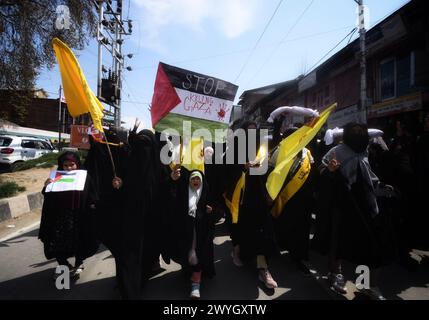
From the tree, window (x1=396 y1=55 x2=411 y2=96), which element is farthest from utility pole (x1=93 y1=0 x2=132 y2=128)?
window (x1=396 y1=55 x2=411 y2=96)

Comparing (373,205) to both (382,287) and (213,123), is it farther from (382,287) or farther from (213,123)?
(213,123)

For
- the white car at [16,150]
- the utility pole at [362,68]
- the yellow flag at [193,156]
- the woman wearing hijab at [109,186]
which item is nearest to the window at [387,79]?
the utility pole at [362,68]

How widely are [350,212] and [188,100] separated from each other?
6.93 ft

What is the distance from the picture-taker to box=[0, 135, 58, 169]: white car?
1417cm

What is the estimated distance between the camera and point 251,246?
3.48 m

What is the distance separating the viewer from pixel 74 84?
340cm

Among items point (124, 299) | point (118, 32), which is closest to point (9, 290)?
point (124, 299)

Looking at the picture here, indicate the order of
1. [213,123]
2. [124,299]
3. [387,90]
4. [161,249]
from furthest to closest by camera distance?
1. [387,90]
2. [213,123]
3. [161,249]
4. [124,299]

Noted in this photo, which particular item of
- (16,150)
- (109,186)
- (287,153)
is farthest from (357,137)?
(16,150)

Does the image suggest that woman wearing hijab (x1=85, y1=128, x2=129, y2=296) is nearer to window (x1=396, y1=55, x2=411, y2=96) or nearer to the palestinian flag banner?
the palestinian flag banner

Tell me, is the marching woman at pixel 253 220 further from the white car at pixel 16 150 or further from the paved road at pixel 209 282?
the white car at pixel 16 150

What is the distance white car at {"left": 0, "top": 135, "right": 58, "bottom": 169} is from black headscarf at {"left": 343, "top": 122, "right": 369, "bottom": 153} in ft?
49.7
